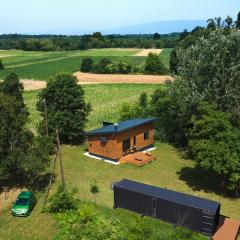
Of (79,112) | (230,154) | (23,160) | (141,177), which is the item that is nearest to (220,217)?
(230,154)

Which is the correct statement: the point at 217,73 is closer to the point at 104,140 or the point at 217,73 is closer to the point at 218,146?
the point at 218,146

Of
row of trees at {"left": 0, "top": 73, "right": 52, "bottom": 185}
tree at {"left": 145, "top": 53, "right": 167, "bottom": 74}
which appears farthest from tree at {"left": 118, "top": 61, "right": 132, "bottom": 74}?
row of trees at {"left": 0, "top": 73, "right": 52, "bottom": 185}

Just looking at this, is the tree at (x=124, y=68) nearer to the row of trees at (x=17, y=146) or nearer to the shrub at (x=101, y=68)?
the shrub at (x=101, y=68)

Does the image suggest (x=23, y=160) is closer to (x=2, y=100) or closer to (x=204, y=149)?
(x=2, y=100)

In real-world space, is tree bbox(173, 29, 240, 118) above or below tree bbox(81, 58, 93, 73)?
above

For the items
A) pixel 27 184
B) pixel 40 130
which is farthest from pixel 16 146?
pixel 40 130

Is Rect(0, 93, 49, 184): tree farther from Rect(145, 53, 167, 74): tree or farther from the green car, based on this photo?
Rect(145, 53, 167, 74): tree
